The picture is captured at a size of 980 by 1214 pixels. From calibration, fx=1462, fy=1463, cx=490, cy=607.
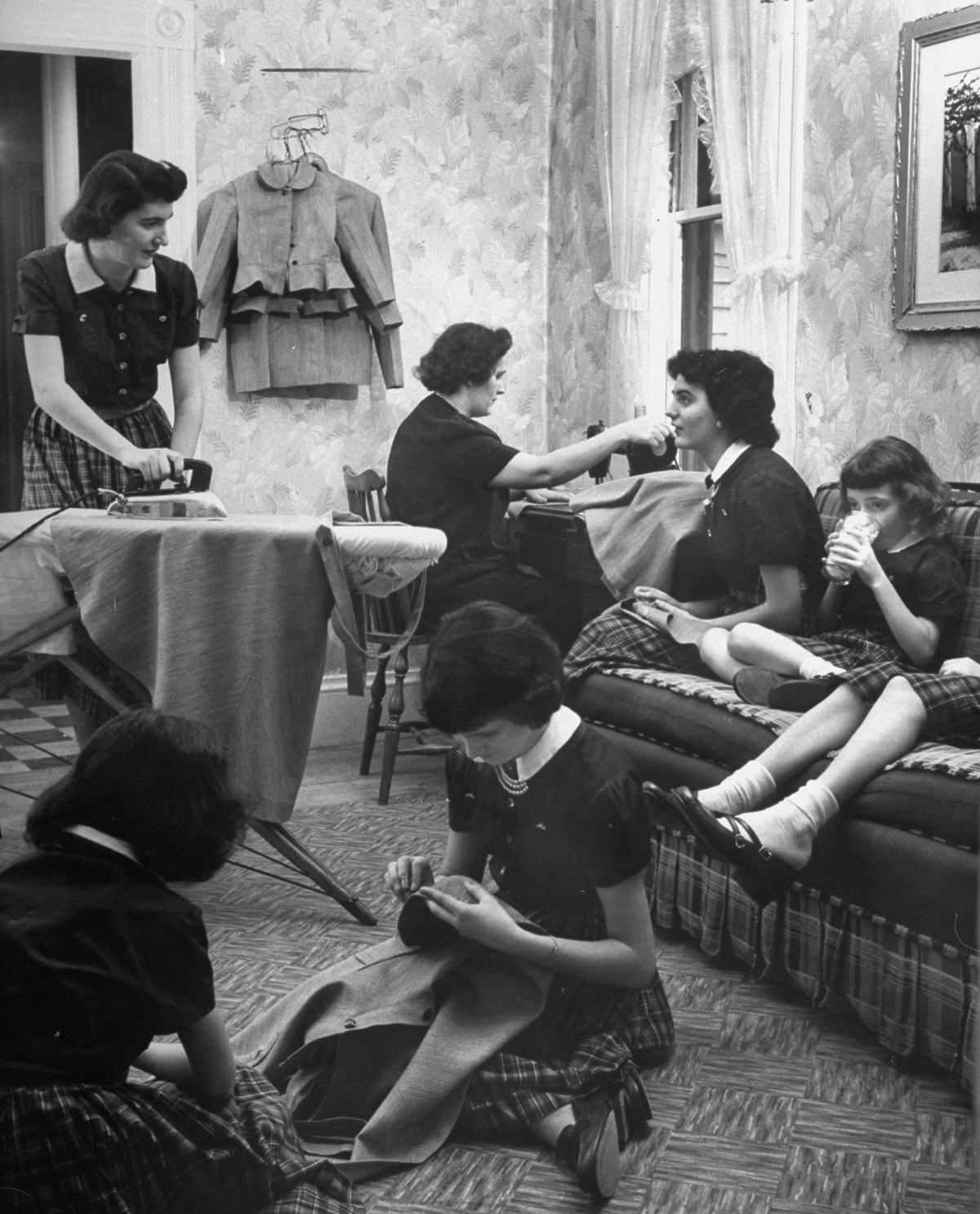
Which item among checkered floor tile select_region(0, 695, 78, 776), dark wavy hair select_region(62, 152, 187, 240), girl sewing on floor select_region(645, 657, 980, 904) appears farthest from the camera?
girl sewing on floor select_region(645, 657, 980, 904)

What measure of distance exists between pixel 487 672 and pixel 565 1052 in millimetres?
521

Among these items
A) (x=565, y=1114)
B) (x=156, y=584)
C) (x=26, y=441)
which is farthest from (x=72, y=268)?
(x=565, y=1114)

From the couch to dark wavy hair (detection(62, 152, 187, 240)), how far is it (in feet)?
3.79

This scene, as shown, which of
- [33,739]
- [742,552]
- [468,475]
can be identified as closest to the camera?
[33,739]

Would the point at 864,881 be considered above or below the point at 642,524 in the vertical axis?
below

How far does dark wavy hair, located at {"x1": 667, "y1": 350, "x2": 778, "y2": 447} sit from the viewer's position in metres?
2.87

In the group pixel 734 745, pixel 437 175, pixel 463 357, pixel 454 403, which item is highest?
pixel 437 175

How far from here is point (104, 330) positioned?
6.02 feet

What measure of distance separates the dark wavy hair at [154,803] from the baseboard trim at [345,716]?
203cm

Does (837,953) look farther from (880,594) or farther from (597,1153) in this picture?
(597,1153)

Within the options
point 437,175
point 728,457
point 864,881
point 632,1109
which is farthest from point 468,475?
Result: point 632,1109

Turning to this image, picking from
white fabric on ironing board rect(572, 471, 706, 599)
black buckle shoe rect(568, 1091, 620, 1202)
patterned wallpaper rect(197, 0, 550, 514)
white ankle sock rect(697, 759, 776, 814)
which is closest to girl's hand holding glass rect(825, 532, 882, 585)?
white ankle sock rect(697, 759, 776, 814)

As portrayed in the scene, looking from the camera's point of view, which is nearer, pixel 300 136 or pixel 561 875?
pixel 561 875

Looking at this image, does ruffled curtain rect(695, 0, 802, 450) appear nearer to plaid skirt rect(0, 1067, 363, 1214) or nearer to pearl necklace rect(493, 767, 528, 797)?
pearl necklace rect(493, 767, 528, 797)
